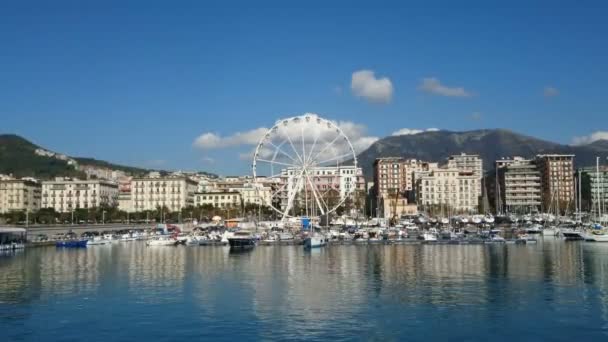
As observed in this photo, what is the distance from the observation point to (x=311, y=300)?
3491 centimetres

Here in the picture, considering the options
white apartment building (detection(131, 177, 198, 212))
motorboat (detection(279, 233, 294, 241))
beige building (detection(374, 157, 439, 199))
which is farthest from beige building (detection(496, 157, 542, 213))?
white apartment building (detection(131, 177, 198, 212))

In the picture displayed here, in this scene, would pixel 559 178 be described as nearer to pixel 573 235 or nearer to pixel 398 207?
pixel 398 207

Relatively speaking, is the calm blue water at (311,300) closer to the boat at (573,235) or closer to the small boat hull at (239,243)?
the small boat hull at (239,243)

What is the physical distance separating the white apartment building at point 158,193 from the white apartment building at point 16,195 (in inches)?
898

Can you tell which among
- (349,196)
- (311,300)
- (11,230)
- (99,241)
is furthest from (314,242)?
(349,196)

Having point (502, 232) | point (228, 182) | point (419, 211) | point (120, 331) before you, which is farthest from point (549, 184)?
point (120, 331)

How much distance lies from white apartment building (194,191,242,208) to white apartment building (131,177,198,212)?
9.46 meters

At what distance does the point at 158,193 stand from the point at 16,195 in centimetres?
3097

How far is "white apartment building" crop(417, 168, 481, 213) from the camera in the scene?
152 meters

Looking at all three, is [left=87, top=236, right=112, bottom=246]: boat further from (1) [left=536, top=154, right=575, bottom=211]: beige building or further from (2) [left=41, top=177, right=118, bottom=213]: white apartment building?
(1) [left=536, top=154, right=575, bottom=211]: beige building

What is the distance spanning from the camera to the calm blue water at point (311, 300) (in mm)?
27620

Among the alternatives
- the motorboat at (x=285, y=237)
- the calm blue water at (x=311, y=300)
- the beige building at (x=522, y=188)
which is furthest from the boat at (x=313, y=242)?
the beige building at (x=522, y=188)

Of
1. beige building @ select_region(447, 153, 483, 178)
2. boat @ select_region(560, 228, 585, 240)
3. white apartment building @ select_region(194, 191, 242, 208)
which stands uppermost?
beige building @ select_region(447, 153, 483, 178)

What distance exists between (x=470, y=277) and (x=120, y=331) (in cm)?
2507
